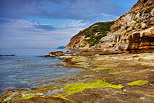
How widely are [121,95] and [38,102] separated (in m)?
5.72

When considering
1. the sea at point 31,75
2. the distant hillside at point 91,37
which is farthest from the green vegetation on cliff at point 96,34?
the sea at point 31,75

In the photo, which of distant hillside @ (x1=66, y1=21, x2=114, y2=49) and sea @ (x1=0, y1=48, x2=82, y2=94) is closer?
sea @ (x1=0, y1=48, x2=82, y2=94)

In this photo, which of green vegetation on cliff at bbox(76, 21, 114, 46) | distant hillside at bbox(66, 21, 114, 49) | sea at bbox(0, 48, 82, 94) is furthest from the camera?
distant hillside at bbox(66, 21, 114, 49)

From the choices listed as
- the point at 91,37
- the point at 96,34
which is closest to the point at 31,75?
the point at 91,37

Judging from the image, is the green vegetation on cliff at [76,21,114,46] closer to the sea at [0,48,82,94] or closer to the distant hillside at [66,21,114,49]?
the distant hillside at [66,21,114,49]

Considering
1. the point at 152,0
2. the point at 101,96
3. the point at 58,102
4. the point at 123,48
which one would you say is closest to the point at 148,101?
the point at 101,96

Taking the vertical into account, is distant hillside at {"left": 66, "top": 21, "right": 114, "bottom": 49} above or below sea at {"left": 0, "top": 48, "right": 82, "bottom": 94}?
above

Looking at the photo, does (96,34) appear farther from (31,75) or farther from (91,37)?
(31,75)

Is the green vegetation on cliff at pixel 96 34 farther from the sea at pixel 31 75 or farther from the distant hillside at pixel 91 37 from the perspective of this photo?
the sea at pixel 31 75

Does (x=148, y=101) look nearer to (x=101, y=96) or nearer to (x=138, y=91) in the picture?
(x=138, y=91)

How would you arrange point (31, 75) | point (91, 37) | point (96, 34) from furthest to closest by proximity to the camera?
point (96, 34)
point (91, 37)
point (31, 75)

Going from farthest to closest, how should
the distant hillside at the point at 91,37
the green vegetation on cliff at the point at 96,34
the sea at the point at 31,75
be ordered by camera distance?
the distant hillside at the point at 91,37
the green vegetation on cliff at the point at 96,34
the sea at the point at 31,75

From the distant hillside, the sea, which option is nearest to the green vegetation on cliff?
the distant hillside

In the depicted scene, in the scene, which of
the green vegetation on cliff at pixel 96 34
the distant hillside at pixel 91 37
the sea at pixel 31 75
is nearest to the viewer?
the sea at pixel 31 75
